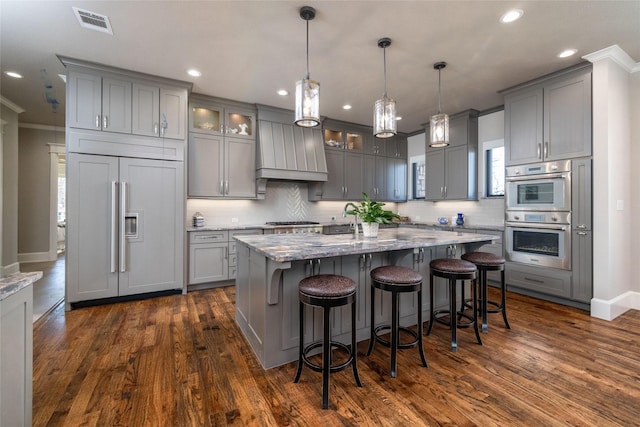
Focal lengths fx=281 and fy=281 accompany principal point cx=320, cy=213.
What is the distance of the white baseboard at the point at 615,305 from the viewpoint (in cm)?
295

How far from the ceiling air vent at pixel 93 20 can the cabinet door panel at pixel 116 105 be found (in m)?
0.86

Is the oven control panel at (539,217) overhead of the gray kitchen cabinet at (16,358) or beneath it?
overhead

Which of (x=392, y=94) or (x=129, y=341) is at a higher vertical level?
(x=392, y=94)

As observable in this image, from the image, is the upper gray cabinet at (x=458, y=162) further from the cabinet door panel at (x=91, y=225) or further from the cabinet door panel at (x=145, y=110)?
the cabinet door panel at (x=91, y=225)

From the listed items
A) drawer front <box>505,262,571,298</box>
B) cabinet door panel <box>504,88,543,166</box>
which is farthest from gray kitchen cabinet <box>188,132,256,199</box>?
drawer front <box>505,262,571,298</box>

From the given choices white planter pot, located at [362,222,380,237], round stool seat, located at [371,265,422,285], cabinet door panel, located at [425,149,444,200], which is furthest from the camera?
cabinet door panel, located at [425,149,444,200]

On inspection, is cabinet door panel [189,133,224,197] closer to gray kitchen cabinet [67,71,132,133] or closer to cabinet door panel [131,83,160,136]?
cabinet door panel [131,83,160,136]

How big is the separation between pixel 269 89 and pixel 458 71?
8.11 ft

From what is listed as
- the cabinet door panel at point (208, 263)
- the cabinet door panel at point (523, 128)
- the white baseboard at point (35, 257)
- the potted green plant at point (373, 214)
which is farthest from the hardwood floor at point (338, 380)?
the white baseboard at point (35, 257)

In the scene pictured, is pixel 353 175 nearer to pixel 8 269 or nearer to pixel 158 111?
pixel 158 111

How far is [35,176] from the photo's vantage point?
568 cm

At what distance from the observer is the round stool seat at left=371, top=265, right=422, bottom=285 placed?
6.43 feet

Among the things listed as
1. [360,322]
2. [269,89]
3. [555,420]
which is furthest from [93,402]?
[269,89]

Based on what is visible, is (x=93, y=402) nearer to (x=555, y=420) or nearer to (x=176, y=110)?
(x=555, y=420)
